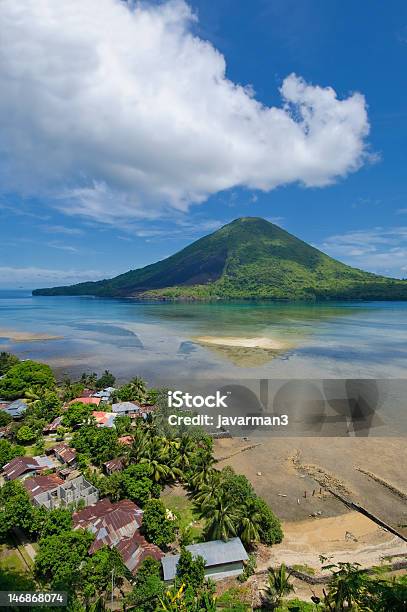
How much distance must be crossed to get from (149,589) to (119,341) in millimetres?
74737

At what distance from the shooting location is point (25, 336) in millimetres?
98688

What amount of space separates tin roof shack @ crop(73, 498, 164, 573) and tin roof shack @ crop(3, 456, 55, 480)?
7723mm

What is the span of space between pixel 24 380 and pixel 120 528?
112 feet

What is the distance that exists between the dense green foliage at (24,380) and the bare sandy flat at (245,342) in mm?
37984

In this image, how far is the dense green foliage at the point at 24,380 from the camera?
4730 centimetres

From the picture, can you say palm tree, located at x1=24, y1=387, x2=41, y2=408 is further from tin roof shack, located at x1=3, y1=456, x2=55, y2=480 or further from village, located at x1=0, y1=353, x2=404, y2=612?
tin roof shack, located at x1=3, y1=456, x2=55, y2=480

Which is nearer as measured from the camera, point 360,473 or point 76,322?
point 360,473

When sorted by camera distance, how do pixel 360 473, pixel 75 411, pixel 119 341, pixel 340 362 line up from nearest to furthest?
pixel 360 473
pixel 75 411
pixel 340 362
pixel 119 341

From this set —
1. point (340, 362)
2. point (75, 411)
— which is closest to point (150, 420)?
point (75, 411)

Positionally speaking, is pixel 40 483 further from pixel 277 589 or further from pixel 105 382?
pixel 105 382

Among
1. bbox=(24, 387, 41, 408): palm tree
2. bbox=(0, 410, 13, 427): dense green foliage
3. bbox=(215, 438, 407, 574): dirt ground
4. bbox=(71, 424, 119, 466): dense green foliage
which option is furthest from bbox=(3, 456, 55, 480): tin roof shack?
bbox=(24, 387, 41, 408): palm tree

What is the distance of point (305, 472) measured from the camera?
2973 cm

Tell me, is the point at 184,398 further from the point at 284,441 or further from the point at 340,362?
the point at 340,362

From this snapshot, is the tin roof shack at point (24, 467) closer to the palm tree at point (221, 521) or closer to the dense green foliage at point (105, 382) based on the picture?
the palm tree at point (221, 521)
